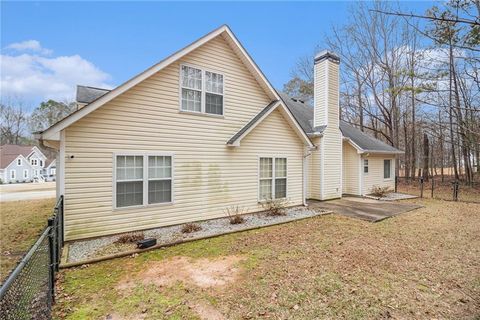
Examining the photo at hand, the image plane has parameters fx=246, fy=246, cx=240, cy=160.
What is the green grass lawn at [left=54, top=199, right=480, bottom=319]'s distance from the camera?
11.4 ft

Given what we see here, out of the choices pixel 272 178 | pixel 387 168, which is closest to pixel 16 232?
pixel 272 178

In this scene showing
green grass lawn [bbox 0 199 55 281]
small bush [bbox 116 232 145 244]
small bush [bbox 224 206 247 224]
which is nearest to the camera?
green grass lawn [bbox 0 199 55 281]

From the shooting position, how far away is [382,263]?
507 centimetres

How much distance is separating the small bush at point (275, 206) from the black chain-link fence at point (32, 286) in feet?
22.7

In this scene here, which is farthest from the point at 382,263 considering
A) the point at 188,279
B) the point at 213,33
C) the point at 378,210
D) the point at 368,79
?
the point at 368,79

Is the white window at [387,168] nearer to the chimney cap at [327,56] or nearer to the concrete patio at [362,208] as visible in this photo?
the concrete patio at [362,208]

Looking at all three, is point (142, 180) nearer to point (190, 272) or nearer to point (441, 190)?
point (190, 272)

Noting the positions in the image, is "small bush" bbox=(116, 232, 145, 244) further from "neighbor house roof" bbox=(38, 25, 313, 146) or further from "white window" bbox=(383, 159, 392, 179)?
"white window" bbox=(383, 159, 392, 179)

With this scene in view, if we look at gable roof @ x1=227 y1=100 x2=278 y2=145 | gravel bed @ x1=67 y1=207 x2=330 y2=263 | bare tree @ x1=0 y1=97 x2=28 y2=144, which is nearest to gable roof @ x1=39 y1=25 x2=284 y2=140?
gable roof @ x1=227 y1=100 x2=278 y2=145

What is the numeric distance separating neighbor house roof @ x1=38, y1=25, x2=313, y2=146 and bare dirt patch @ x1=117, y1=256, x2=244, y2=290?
3994 mm

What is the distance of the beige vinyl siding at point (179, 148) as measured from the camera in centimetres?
638

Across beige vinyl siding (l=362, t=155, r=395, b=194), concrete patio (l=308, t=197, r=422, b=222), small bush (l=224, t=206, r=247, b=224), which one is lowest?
concrete patio (l=308, t=197, r=422, b=222)

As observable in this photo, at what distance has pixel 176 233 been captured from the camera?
699cm

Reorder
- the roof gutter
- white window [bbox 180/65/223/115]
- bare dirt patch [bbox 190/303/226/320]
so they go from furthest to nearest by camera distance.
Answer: the roof gutter < white window [bbox 180/65/223/115] < bare dirt patch [bbox 190/303/226/320]
